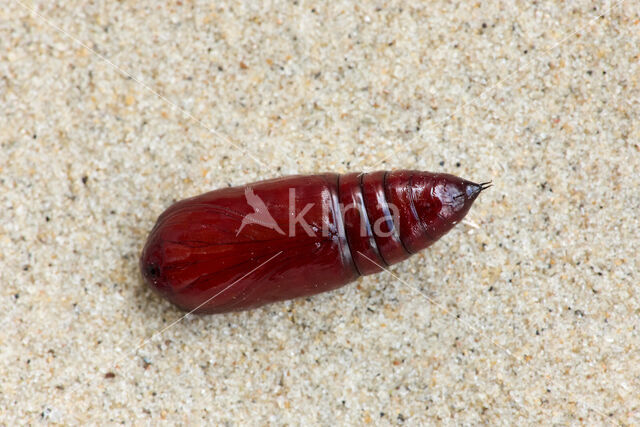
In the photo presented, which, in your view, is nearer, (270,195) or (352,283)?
(270,195)

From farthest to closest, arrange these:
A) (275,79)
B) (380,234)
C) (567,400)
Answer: (275,79)
(567,400)
(380,234)

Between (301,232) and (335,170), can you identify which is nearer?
(301,232)

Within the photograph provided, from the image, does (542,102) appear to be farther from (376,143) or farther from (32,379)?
(32,379)

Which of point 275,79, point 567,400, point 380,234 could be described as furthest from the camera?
point 275,79

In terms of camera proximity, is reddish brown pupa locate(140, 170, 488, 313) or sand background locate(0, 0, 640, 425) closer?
reddish brown pupa locate(140, 170, 488, 313)

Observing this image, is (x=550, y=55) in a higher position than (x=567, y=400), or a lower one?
higher


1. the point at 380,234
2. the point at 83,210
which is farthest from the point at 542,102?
the point at 83,210

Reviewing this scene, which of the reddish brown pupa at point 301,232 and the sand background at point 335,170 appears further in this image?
the sand background at point 335,170

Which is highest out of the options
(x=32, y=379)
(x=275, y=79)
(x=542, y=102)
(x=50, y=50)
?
(x=542, y=102)
